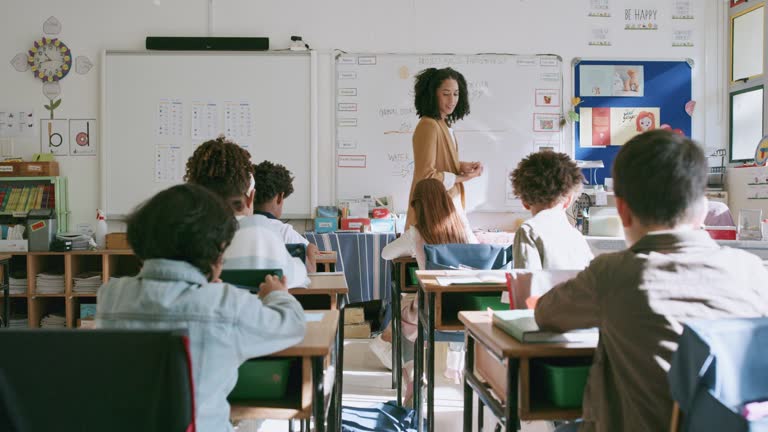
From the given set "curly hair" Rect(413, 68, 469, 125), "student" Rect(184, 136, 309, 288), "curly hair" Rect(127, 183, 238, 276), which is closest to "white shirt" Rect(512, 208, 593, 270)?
Result: "student" Rect(184, 136, 309, 288)

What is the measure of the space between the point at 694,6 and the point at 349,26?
296cm

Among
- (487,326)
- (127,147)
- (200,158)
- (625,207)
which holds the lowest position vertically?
(487,326)

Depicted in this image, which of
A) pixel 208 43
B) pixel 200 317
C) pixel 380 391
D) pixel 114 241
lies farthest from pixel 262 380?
pixel 208 43

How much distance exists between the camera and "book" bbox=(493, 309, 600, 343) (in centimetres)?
132

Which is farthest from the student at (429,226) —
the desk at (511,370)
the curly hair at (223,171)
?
the desk at (511,370)

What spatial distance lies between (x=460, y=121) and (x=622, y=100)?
4.60 ft

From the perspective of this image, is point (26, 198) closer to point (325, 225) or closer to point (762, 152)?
point (325, 225)

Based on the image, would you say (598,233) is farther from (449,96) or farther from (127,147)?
(127,147)

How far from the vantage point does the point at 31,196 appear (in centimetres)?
489

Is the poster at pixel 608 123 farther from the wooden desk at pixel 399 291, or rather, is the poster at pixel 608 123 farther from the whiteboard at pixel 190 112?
the wooden desk at pixel 399 291

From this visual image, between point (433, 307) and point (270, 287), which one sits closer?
point (270, 287)

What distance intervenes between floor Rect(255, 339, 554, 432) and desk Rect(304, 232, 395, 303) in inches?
21.7

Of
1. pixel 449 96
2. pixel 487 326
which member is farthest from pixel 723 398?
pixel 449 96

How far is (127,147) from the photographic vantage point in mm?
4973
